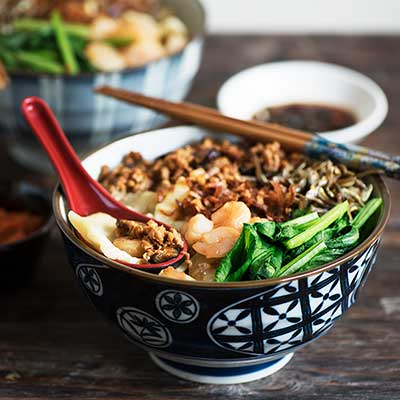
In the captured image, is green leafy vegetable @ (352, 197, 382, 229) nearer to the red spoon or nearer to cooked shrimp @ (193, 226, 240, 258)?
cooked shrimp @ (193, 226, 240, 258)

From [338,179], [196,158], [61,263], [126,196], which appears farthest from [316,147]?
[61,263]

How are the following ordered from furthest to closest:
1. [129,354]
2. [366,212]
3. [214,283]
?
[129,354]
[366,212]
[214,283]

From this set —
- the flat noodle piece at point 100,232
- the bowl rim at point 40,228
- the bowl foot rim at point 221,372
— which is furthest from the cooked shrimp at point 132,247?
the bowl rim at point 40,228

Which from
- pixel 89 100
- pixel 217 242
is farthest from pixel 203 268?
pixel 89 100

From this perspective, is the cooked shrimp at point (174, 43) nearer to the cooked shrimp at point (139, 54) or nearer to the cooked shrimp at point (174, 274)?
the cooked shrimp at point (139, 54)

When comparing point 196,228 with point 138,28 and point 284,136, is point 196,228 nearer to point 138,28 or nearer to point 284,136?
point 284,136

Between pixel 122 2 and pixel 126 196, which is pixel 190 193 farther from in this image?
pixel 122 2

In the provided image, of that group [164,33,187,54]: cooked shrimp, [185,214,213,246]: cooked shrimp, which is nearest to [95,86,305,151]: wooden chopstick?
[185,214,213,246]: cooked shrimp
